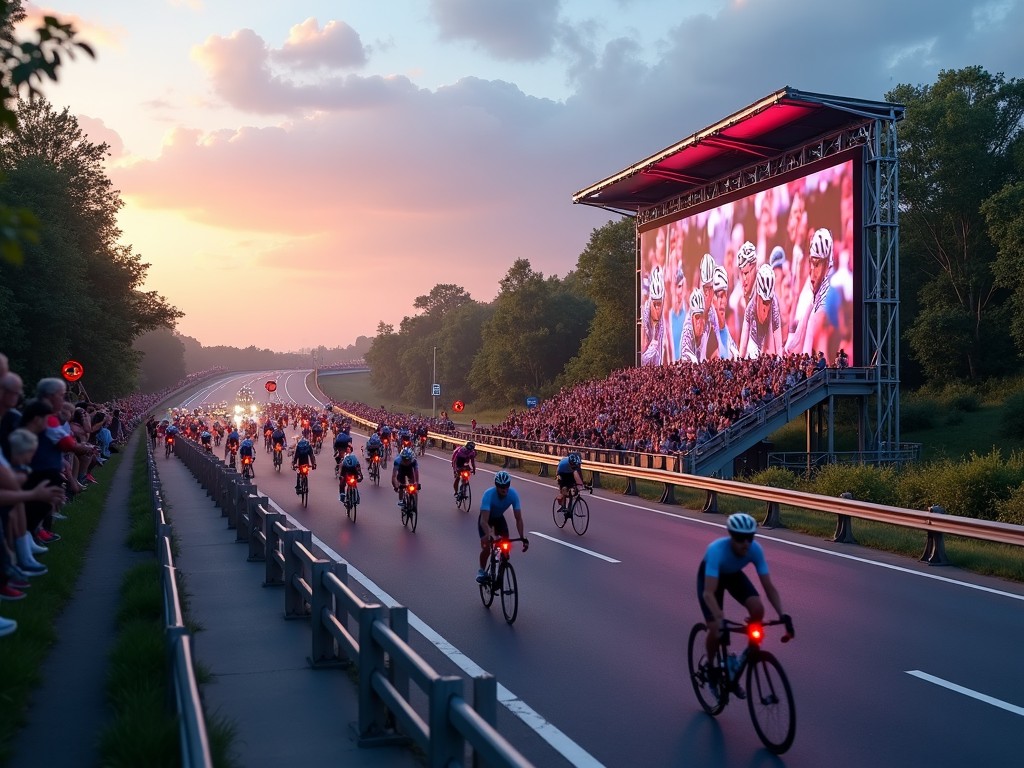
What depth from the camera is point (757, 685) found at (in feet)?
22.4

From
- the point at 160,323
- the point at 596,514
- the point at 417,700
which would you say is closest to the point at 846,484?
the point at 596,514

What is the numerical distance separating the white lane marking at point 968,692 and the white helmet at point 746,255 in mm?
31431

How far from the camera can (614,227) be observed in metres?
87.6

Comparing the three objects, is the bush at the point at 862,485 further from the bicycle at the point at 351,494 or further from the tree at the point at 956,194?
the tree at the point at 956,194

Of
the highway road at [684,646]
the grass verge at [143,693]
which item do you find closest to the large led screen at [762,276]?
the highway road at [684,646]

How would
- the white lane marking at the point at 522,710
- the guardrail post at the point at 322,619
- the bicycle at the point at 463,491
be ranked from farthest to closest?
1. the bicycle at the point at 463,491
2. the guardrail post at the point at 322,619
3. the white lane marking at the point at 522,710

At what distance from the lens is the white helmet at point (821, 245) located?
1357 inches

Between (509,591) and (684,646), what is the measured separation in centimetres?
223

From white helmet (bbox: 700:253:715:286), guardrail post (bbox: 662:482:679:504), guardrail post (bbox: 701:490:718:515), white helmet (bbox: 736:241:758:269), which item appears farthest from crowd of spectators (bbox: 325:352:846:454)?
guardrail post (bbox: 701:490:718:515)

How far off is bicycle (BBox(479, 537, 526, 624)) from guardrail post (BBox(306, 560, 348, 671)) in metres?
2.64

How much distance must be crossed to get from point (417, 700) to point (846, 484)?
53.7 ft

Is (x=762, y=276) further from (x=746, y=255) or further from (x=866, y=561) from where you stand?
(x=866, y=561)

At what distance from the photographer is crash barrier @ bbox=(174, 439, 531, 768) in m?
4.76

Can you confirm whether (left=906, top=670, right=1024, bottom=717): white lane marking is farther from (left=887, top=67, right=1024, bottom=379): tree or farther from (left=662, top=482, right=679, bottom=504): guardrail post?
(left=887, top=67, right=1024, bottom=379): tree
